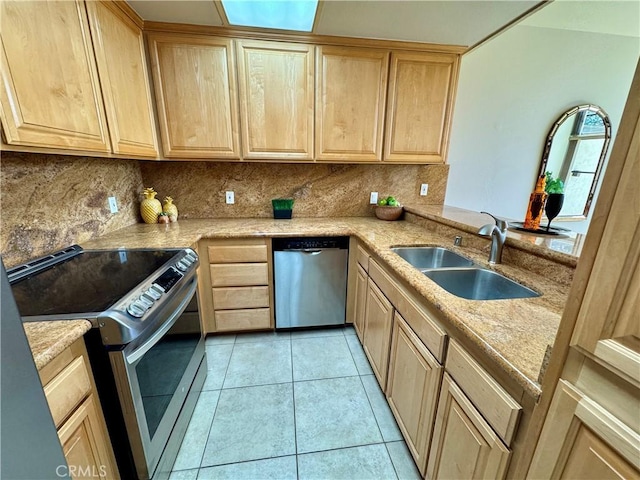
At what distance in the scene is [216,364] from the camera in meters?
1.95

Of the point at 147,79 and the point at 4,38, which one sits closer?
the point at 4,38

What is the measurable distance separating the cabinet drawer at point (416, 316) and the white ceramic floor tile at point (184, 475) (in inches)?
48.6

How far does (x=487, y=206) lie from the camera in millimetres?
2889

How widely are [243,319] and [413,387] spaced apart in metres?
1.44

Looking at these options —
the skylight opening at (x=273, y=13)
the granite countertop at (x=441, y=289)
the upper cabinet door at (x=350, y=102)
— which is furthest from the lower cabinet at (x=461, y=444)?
the skylight opening at (x=273, y=13)

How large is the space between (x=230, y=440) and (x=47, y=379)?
1.03 metres

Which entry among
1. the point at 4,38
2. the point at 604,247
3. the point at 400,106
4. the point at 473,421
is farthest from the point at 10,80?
the point at 400,106

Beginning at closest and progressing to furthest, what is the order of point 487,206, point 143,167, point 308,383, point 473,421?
point 473,421 < point 308,383 < point 143,167 < point 487,206

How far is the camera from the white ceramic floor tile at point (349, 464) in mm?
1260

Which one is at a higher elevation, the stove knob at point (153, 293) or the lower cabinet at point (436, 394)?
the stove knob at point (153, 293)

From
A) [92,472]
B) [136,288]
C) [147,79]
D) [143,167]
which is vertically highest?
[147,79]

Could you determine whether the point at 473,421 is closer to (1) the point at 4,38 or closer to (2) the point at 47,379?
(2) the point at 47,379

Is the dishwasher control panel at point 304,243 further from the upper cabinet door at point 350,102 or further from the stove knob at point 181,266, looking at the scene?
the stove knob at point 181,266

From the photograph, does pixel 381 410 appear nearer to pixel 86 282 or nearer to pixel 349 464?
pixel 349 464
